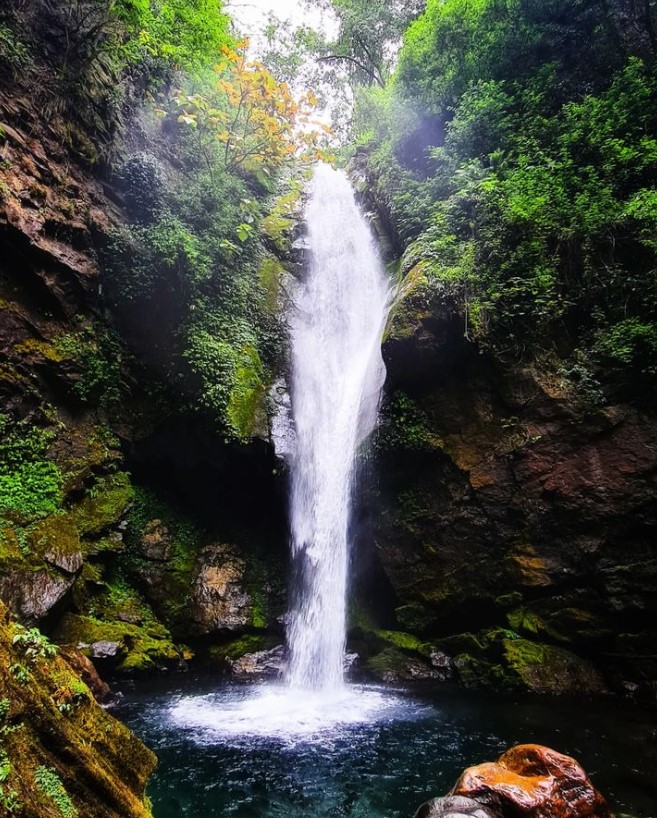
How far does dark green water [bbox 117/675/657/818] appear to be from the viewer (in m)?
5.14

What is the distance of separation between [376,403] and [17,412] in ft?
22.6

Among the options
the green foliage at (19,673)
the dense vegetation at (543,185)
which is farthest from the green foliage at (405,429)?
the green foliage at (19,673)

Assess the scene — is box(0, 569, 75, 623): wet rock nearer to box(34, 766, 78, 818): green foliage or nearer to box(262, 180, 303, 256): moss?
box(34, 766, 78, 818): green foliage

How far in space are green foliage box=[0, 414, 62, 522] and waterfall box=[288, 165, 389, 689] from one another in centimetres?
463

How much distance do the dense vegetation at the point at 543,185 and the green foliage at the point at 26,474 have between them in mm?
7699

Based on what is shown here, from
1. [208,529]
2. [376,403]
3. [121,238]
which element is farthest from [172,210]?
[208,529]

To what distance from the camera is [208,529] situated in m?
11.7

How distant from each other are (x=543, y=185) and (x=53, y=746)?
11.6 m

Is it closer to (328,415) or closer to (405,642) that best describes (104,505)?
(328,415)

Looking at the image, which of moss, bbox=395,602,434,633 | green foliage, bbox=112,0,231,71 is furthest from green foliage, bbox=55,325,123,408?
moss, bbox=395,602,434,633

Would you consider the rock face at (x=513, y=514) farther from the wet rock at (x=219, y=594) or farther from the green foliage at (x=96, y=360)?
the green foliage at (x=96, y=360)

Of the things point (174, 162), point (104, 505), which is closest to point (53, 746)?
point (104, 505)

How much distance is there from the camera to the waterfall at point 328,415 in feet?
33.2

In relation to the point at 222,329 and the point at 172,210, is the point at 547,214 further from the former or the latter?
the point at 172,210
